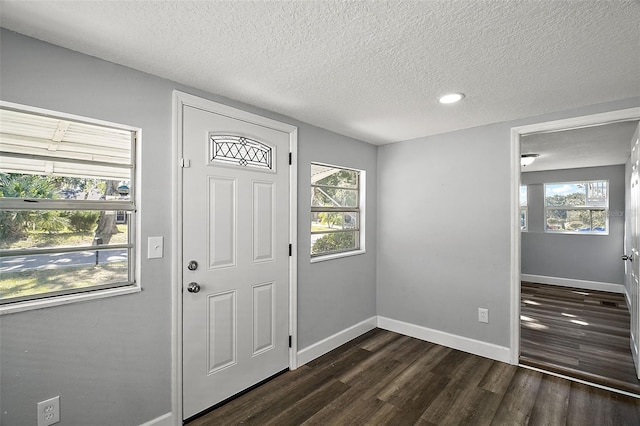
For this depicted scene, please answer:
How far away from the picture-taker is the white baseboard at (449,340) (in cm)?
296

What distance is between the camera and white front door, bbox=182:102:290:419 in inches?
83.4

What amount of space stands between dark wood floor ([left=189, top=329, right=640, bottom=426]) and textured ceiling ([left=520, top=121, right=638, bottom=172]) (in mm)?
2345

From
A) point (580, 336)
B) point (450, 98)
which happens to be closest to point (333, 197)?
point (450, 98)

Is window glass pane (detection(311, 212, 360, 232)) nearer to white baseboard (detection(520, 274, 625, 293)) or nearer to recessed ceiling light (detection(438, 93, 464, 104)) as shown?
recessed ceiling light (detection(438, 93, 464, 104))

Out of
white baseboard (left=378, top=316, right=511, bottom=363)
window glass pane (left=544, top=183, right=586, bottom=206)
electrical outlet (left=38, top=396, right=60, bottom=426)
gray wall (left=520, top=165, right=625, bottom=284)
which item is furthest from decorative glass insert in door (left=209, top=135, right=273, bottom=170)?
window glass pane (left=544, top=183, right=586, bottom=206)

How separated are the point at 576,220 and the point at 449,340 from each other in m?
4.52

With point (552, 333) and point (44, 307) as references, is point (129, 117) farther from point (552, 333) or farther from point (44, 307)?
point (552, 333)

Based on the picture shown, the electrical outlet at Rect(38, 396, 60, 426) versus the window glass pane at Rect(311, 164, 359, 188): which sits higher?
the window glass pane at Rect(311, 164, 359, 188)

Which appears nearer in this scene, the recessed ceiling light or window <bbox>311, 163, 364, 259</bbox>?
the recessed ceiling light

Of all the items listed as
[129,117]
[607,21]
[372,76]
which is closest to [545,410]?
[607,21]

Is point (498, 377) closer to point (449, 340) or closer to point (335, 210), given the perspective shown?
point (449, 340)

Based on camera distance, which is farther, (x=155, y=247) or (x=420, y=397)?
(x=420, y=397)

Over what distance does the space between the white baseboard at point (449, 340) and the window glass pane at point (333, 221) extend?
4.17 feet

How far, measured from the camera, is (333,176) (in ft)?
11.2
